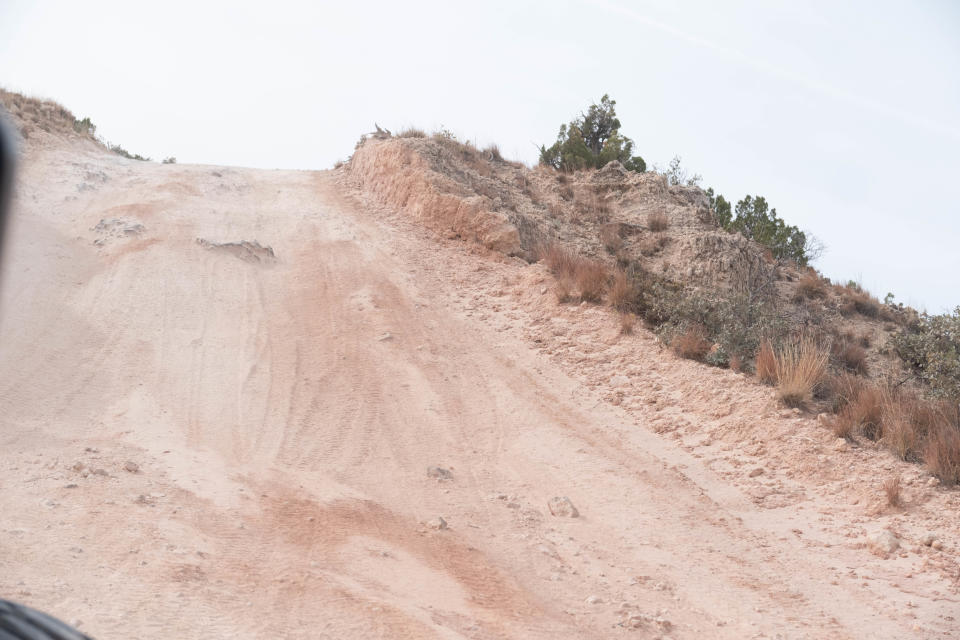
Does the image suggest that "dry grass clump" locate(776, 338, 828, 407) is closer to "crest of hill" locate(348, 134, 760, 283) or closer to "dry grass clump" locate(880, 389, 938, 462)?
"dry grass clump" locate(880, 389, 938, 462)

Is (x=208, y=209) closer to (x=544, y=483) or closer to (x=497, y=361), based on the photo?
(x=497, y=361)

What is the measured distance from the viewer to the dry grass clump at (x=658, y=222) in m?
15.8

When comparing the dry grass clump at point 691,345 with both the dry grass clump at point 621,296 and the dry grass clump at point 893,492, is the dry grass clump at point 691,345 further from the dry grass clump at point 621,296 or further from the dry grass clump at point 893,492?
the dry grass clump at point 893,492

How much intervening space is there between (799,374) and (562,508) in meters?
3.33

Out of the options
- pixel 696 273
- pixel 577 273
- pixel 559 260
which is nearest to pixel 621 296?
pixel 577 273

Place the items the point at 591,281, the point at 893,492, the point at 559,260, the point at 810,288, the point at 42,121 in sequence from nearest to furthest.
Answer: the point at 893,492, the point at 591,281, the point at 559,260, the point at 810,288, the point at 42,121

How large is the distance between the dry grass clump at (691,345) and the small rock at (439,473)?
3.85 meters

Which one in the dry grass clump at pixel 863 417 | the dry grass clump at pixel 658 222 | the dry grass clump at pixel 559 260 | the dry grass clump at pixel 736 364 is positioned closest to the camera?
the dry grass clump at pixel 863 417

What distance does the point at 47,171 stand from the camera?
14680 millimetres

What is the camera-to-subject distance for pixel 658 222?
15789 mm

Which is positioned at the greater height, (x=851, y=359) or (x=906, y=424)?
(x=851, y=359)

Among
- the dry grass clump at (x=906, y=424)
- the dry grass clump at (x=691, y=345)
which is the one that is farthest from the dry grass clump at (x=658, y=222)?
the dry grass clump at (x=906, y=424)

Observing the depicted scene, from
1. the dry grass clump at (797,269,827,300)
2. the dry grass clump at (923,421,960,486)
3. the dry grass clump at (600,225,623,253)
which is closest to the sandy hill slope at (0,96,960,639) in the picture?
the dry grass clump at (923,421,960,486)

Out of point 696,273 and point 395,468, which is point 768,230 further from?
point 395,468
